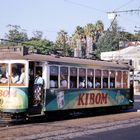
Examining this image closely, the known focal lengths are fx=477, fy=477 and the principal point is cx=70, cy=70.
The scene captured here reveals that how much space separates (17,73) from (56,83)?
80.8 inches

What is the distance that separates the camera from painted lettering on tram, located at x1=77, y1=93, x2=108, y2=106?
21.7 metres

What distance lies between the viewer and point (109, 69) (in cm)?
2392

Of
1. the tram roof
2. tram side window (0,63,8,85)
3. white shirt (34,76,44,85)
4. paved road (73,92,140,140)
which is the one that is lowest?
paved road (73,92,140,140)

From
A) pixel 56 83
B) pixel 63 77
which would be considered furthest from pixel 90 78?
pixel 56 83

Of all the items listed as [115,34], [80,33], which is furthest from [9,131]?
[80,33]

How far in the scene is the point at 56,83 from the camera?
20062 mm

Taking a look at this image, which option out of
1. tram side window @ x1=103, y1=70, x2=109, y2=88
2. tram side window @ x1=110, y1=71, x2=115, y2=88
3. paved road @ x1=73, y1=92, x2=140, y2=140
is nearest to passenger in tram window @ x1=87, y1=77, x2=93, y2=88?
tram side window @ x1=103, y1=70, x2=109, y2=88

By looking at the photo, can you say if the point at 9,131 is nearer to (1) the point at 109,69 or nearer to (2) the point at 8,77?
(2) the point at 8,77

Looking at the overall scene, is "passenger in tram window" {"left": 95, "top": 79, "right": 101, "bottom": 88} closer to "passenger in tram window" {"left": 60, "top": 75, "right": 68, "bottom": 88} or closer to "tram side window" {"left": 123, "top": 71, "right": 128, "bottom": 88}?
"passenger in tram window" {"left": 60, "top": 75, "right": 68, "bottom": 88}

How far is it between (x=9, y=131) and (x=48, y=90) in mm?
4187

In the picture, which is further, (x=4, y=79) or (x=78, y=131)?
(x=4, y=79)

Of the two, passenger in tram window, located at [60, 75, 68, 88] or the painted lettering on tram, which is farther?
the painted lettering on tram

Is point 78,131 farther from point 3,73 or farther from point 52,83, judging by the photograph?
point 3,73

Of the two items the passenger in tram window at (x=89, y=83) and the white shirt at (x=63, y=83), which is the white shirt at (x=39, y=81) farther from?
the passenger in tram window at (x=89, y=83)
